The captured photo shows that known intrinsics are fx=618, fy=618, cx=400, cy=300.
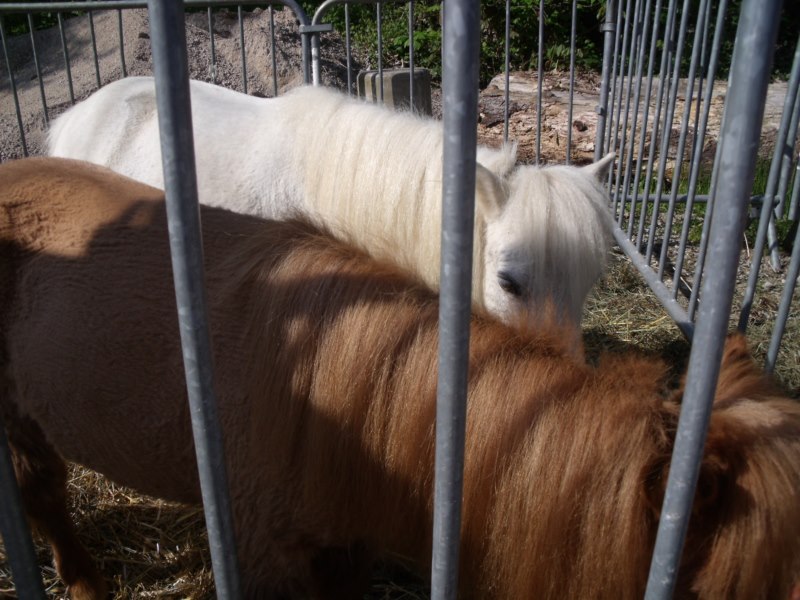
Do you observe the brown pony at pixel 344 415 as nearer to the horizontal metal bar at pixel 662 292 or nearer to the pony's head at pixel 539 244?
the pony's head at pixel 539 244

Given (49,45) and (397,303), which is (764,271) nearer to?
(397,303)

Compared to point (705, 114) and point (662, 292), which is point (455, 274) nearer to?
point (705, 114)

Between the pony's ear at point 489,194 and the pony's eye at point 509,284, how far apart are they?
24 centimetres

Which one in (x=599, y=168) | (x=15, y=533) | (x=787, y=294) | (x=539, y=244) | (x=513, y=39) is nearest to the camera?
(x=15, y=533)

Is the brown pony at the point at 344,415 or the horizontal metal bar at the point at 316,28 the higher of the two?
the horizontal metal bar at the point at 316,28

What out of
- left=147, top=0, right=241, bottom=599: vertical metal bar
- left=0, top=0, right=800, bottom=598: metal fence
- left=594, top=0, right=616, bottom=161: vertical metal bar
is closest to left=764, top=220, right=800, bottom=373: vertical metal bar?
left=0, top=0, right=800, bottom=598: metal fence

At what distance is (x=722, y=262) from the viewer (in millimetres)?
720

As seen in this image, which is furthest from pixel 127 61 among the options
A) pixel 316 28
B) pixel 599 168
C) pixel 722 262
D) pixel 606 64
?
pixel 722 262

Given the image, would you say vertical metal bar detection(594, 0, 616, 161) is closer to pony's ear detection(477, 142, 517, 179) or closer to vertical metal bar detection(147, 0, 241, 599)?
pony's ear detection(477, 142, 517, 179)

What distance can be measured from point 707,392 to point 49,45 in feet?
26.9

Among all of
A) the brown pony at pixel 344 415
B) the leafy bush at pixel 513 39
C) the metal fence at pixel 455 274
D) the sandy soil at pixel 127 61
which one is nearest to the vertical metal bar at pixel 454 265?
the metal fence at pixel 455 274

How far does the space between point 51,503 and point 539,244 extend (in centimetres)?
191

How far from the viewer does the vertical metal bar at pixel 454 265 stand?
0.72m

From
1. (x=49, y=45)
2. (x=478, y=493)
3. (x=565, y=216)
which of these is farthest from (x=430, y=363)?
(x=49, y=45)
